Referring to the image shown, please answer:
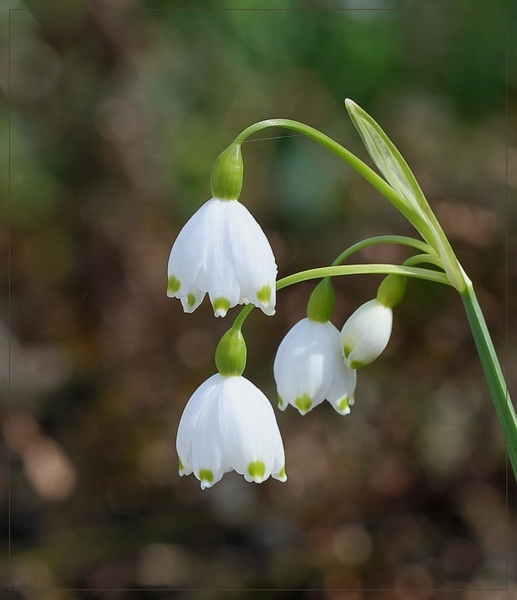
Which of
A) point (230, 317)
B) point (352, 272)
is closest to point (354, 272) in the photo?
point (352, 272)

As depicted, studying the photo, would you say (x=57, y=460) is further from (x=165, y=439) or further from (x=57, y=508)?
(x=165, y=439)

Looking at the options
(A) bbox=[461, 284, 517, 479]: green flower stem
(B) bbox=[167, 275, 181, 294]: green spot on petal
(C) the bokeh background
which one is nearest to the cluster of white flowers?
(B) bbox=[167, 275, 181, 294]: green spot on petal

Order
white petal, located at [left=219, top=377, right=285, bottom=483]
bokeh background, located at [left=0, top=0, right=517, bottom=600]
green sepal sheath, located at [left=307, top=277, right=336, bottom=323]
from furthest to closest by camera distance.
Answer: bokeh background, located at [left=0, top=0, right=517, bottom=600], green sepal sheath, located at [left=307, top=277, right=336, bottom=323], white petal, located at [left=219, top=377, right=285, bottom=483]

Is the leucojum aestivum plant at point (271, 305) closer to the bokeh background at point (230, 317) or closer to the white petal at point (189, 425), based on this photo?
the white petal at point (189, 425)

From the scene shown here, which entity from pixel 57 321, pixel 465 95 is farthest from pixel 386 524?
pixel 465 95

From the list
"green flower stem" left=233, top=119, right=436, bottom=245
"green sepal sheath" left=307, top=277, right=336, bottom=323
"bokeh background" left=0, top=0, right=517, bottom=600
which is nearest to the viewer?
"green flower stem" left=233, top=119, right=436, bottom=245

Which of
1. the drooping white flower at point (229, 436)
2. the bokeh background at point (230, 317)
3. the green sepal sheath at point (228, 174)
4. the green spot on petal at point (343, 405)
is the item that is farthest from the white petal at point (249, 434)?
the bokeh background at point (230, 317)

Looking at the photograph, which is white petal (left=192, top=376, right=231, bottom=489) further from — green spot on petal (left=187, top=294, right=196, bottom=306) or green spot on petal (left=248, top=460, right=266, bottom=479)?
green spot on petal (left=187, top=294, right=196, bottom=306)

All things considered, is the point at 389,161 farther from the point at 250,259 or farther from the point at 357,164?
the point at 250,259
